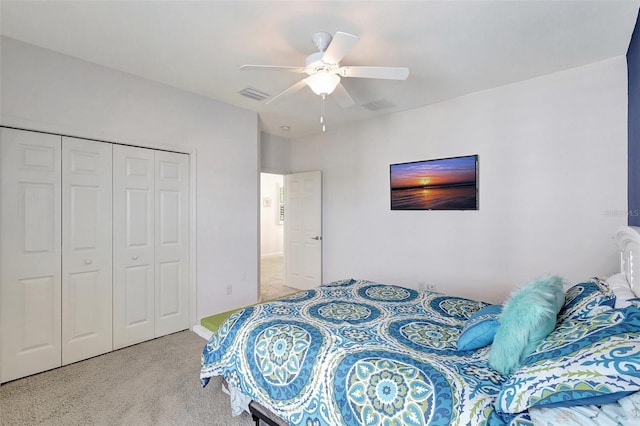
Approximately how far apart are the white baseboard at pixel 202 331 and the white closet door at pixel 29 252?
1.15 m

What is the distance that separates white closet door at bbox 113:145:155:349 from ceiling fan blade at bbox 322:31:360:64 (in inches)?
84.6

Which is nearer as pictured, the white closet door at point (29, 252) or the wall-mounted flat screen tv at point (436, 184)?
the white closet door at point (29, 252)

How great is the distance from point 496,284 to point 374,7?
2.83m

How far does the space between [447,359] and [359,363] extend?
40cm

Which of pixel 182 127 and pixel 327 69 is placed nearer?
pixel 327 69

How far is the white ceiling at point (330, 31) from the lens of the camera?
1.92 m

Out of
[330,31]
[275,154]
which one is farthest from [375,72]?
[275,154]

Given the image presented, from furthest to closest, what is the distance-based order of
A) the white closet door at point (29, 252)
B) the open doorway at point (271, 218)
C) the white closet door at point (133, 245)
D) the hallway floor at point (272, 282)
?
the open doorway at point (271, 218) → the hallway floor at point (272, 282) → the white closet door at point (133, 245) → the white closet door at point (29, 252)

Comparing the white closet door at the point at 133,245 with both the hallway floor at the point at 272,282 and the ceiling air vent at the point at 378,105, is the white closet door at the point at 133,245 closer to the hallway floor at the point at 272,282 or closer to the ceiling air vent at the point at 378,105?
the hallway floor at the point at 272,282

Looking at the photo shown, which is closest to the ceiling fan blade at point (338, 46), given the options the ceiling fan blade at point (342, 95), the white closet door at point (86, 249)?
the ceiling fan blade at point (342, 95)

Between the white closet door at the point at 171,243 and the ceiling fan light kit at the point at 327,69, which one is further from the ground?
the ceiling fan light kit at the point at 327,69

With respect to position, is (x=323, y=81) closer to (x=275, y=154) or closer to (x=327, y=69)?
(x=327, y=69)

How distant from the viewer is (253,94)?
3.30 meters

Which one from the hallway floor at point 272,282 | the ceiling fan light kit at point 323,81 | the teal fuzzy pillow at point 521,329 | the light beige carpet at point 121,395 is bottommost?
the light beige carpet at point 121,395
